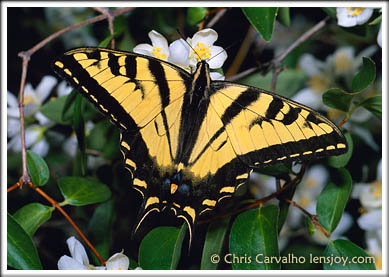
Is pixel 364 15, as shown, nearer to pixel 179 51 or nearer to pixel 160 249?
pixel 179 51

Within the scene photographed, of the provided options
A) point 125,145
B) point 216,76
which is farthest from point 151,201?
point 216,76

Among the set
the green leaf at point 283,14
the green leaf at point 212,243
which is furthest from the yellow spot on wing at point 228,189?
the green leaf at point 283,14

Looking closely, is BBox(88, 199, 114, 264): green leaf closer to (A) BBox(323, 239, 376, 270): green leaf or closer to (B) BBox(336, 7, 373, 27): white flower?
(A) BBox(323, 239, 376, 270): green leaf

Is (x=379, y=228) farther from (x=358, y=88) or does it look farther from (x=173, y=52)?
(x=173, y=52)

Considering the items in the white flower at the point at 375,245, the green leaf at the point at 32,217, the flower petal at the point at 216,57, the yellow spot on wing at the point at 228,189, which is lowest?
the white flower at the point at 375,245

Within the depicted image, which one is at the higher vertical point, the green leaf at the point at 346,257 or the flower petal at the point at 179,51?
the flower petal at the point at 179,51

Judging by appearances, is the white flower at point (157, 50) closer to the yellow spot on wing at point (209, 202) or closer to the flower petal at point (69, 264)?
the yellow spot on wing at point (209, 202)

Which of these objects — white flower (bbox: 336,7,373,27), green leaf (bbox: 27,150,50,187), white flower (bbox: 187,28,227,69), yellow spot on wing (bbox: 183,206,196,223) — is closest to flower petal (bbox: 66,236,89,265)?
green leaf (bbox: 27,150,50,187)
